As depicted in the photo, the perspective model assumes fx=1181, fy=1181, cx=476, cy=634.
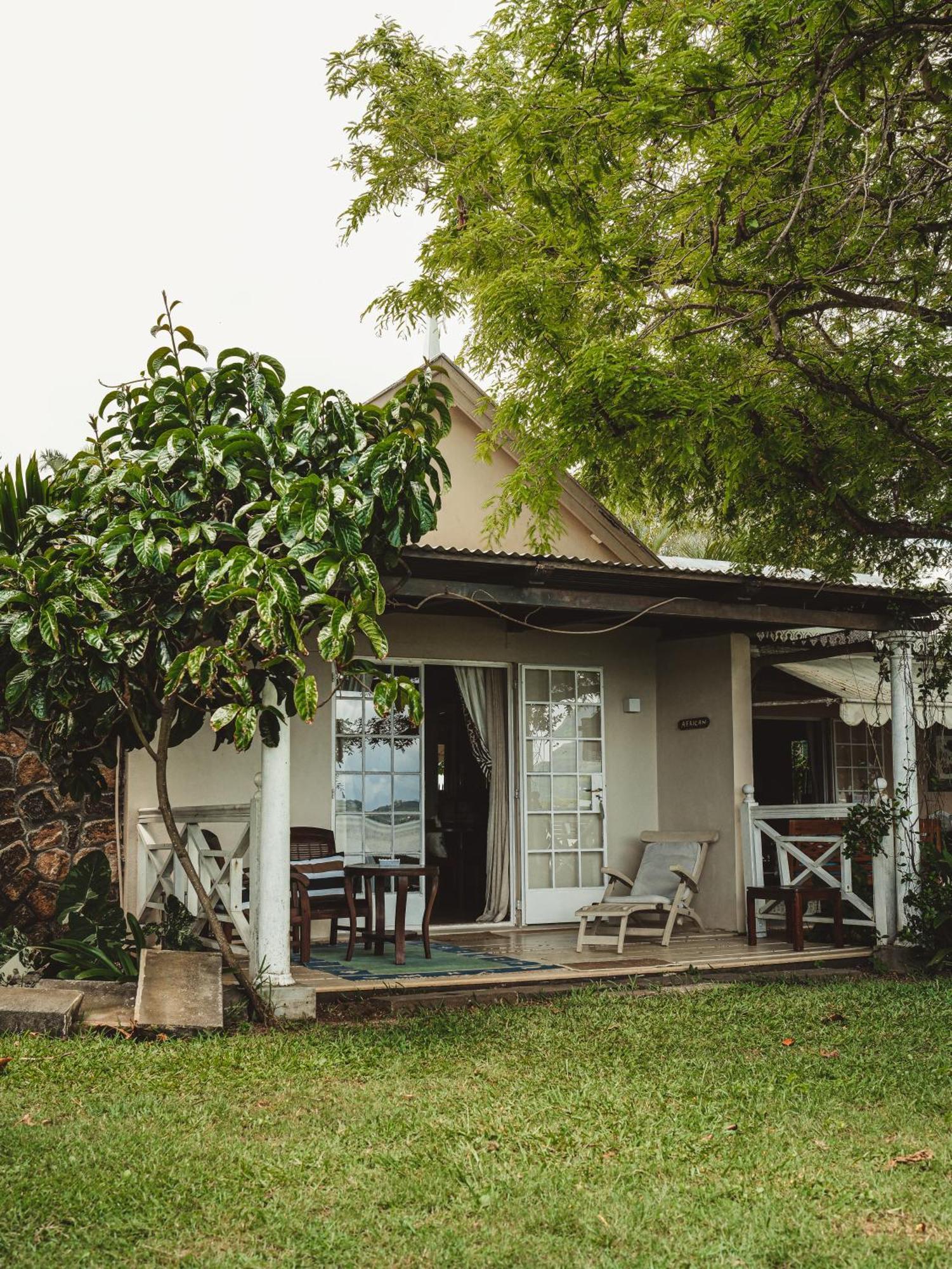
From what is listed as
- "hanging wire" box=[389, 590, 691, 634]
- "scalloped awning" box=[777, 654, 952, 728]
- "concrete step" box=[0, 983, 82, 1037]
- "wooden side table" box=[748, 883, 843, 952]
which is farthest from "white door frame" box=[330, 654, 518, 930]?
"concrete step" box=[0, 983, 82, 1037]

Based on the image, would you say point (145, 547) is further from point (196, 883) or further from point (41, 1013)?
point (41, 1013)

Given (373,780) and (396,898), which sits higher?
(373,780)

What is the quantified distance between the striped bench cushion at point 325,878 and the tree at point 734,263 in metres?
3.14

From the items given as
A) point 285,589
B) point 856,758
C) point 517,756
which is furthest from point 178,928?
point 856,758

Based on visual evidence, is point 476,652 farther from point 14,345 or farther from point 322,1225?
point 14,345

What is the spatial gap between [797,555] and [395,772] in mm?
3846

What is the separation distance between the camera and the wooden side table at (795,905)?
880 cm

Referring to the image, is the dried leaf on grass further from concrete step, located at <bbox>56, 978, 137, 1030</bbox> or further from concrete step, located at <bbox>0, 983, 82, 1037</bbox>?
concrete step, located at <bbox>0, 983, 82, 1037</bbox>

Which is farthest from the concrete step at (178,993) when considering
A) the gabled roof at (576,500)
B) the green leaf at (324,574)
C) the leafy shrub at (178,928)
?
the gabled roof at (576,500)

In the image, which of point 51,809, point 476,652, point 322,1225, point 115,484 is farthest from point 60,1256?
point 476,652

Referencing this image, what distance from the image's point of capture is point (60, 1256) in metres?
3.33

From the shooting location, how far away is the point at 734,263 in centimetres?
796

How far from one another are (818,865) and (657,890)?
4.41 ft

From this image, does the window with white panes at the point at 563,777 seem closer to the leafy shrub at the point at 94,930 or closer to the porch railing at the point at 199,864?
the porch railing at the point at 199,864
